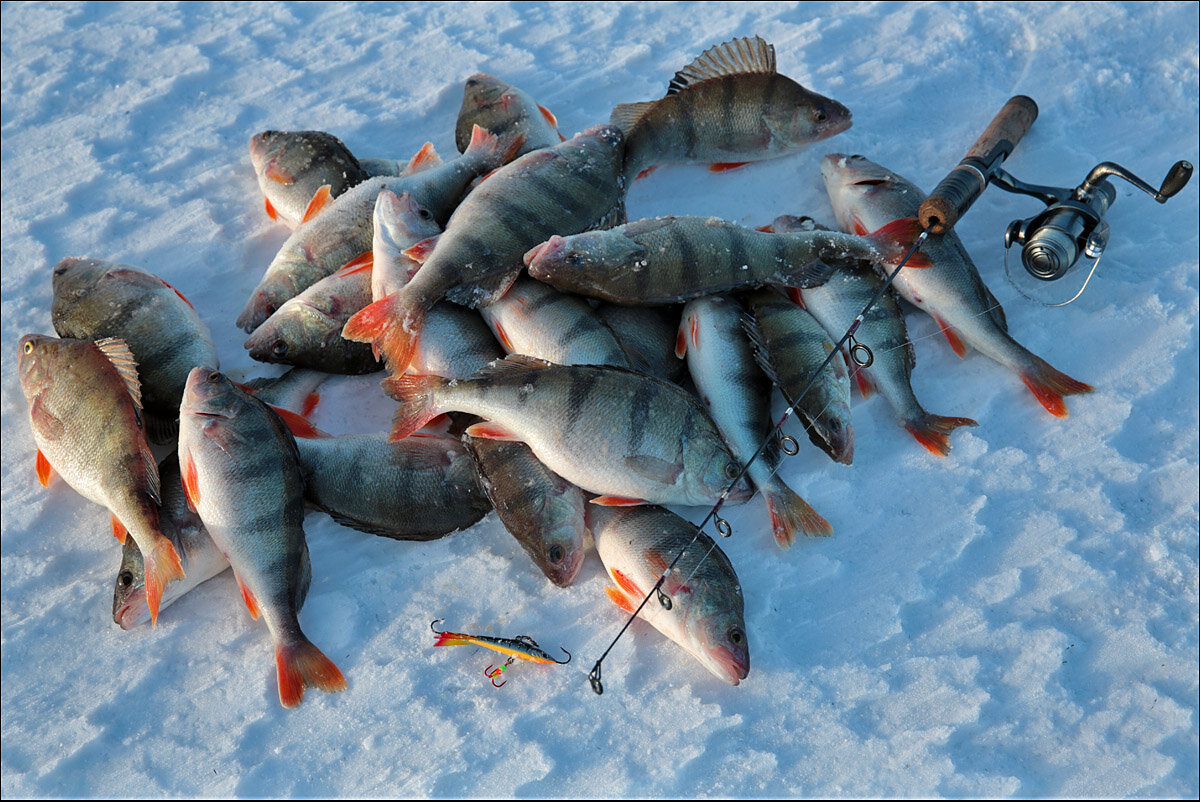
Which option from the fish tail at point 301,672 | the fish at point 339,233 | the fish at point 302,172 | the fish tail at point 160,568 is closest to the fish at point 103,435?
Result: the fish tail at point 160,568

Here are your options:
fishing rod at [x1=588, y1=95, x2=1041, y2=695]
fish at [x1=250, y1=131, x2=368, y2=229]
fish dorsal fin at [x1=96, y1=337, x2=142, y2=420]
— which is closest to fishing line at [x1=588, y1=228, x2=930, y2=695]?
fishing rod at [x1=588, y1=95, x2=1041, y2=695]

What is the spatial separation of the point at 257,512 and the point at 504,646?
1.00 meters

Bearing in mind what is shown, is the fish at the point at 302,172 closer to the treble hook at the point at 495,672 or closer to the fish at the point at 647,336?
the fish at the point at 647,336

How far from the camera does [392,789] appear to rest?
286 centimetres

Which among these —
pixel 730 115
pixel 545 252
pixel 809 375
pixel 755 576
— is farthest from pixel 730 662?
pixel 730 115

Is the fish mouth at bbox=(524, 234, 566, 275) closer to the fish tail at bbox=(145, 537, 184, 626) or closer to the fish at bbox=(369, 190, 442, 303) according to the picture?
the fish at bbox=(369, 190, 442, 303)

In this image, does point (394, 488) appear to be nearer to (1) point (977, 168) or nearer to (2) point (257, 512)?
(2) point (257, 512)

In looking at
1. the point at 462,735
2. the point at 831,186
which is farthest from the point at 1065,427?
the point at 462,735

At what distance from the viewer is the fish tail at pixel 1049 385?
355 centimetres

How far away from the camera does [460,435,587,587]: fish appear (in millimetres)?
3043

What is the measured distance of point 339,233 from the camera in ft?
12.3

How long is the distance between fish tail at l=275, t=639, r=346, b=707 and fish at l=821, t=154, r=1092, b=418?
2807 mm

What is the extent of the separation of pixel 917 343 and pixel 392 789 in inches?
110

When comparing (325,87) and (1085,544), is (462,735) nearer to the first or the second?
(1085,544)
